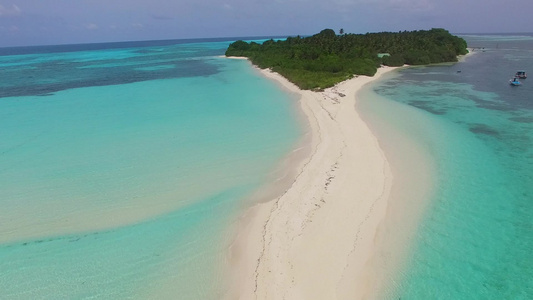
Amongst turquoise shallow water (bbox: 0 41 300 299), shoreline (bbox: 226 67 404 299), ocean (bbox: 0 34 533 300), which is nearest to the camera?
shoreline (bbox: 226 67 404 299)

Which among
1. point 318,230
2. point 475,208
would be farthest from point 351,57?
point 318,230

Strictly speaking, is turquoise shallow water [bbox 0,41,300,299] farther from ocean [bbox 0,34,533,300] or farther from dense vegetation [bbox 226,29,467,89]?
dense vegetation [bbox 226,29,467,89]

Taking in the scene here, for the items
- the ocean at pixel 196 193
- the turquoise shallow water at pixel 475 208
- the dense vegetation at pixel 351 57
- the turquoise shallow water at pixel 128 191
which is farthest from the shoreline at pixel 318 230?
the dense vegetation at pixel 351 57

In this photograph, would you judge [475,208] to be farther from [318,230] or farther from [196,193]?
[196,193]

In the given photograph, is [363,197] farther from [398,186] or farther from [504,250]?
[504,250]

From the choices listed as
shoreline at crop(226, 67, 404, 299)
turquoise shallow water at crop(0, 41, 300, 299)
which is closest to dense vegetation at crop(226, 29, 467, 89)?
turquoise shallow water at crop(0, 41, 300, 299)

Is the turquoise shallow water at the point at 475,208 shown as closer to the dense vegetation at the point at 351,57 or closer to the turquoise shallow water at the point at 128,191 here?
the turquoise shallow water at the point at 128,191

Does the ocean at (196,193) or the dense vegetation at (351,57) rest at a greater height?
the dense vegetation at (351,57)
